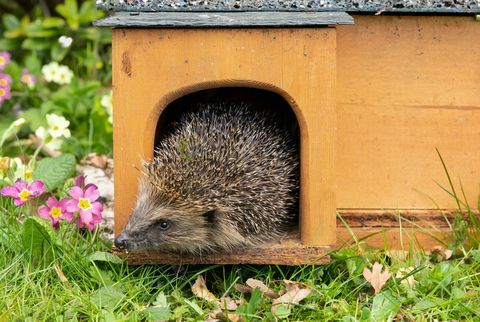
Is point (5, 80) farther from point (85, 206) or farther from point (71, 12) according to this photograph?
point (85, 206)

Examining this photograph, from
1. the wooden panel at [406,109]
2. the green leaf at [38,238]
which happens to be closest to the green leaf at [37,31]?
the green leaf at [38,238]

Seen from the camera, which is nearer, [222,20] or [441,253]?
[222,20]

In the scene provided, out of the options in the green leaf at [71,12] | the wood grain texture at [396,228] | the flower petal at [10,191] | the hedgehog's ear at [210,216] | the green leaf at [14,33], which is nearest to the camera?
the hedgehog's ear at [210,216]

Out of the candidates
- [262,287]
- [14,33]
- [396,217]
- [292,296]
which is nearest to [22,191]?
[262,287]

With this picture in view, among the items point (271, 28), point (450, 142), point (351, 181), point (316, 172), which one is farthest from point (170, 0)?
point (450, 142)

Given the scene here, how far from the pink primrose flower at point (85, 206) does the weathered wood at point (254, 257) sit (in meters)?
0.39

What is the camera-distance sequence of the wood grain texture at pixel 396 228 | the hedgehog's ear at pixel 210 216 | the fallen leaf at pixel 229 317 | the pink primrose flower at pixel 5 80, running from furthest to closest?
the pink primrose flower at pixel 5 80, the wood grain texture at pixel 396 228, the hedgehog's ear at pixel 210 216, the fallen leaf at pixel 229 317

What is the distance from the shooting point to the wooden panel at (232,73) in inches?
151

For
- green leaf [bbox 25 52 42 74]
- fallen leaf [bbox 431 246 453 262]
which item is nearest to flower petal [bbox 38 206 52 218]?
fallen leaf [bbox 431 246 453 262]

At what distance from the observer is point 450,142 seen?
4449 millimetres

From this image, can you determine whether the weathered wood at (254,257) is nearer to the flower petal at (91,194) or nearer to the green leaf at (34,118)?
the flower petal at (91,194)

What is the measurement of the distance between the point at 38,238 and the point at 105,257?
357mm

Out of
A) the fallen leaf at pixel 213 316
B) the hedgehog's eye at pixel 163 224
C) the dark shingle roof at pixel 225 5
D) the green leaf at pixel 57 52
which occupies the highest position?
the dark shingle roof at pixel 225 5

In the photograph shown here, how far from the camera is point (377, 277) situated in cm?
398
